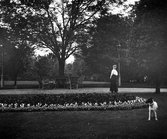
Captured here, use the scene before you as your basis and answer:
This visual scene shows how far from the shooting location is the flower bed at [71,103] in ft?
28.3

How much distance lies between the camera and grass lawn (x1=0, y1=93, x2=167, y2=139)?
205 inches

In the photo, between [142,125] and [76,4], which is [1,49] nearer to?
[76,4]

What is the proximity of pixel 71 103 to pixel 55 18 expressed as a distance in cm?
1584

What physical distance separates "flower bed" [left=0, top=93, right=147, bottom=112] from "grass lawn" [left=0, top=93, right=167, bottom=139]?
97 cm

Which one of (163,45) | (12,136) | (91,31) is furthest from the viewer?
(91,31)

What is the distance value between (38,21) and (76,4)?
15.4 feet

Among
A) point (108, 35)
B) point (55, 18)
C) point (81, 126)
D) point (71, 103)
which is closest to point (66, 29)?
point (55, 18)

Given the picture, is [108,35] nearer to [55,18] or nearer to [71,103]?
[55,18]

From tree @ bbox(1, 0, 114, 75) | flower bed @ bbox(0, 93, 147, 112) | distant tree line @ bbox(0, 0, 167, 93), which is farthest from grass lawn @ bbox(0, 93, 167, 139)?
tree @ bbox(1, 0, 114, 75)

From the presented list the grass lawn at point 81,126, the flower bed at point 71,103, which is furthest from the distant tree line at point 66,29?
the grass lawn at point 81,126

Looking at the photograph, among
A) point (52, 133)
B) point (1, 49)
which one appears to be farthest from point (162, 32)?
point (1, 49)

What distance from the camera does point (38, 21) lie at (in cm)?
2069

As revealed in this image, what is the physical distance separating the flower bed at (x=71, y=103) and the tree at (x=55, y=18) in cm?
1326

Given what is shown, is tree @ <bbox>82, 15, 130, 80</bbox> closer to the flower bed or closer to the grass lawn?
the flower bed
